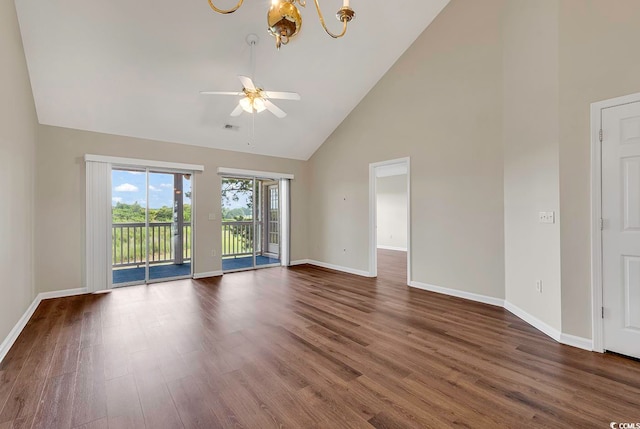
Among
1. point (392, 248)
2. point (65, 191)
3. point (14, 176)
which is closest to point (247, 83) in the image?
point (14, 176)

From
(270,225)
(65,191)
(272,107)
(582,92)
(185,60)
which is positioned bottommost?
(270,225)

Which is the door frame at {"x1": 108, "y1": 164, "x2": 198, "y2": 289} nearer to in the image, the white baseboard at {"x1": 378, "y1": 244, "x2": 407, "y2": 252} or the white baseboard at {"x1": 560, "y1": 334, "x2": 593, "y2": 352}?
the white baseboard at {"x1": 560, "y1": 334, "x2": 593, "y2": 352}

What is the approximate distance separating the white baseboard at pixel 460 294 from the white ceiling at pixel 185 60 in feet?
12.0

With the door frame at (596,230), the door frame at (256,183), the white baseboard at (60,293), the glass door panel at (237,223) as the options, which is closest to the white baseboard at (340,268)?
the door frame at (256,183)

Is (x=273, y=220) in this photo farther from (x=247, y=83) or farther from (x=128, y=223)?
(x=247, y=83)

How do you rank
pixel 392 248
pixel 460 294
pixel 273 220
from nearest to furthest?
1. pixel 460 294
2. pixel 273 220
3. pixel 392 248

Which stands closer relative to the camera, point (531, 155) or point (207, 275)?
point (531, 155)

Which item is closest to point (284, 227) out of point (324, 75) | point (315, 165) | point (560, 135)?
point (315, 165)

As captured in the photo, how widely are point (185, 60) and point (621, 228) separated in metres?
5.15

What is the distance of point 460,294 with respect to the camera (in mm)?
4070

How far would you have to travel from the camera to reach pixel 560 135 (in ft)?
8.78

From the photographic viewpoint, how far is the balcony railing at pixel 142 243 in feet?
16.8

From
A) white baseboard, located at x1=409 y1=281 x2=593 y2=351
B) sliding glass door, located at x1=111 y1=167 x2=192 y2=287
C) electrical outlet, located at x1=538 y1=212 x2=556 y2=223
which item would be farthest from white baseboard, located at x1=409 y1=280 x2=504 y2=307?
sliding glass door, located at x1=111 y1=167 x2=192 y2=287

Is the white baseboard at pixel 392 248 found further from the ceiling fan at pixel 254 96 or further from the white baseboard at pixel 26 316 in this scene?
the white baseboard at pixel 26 316
